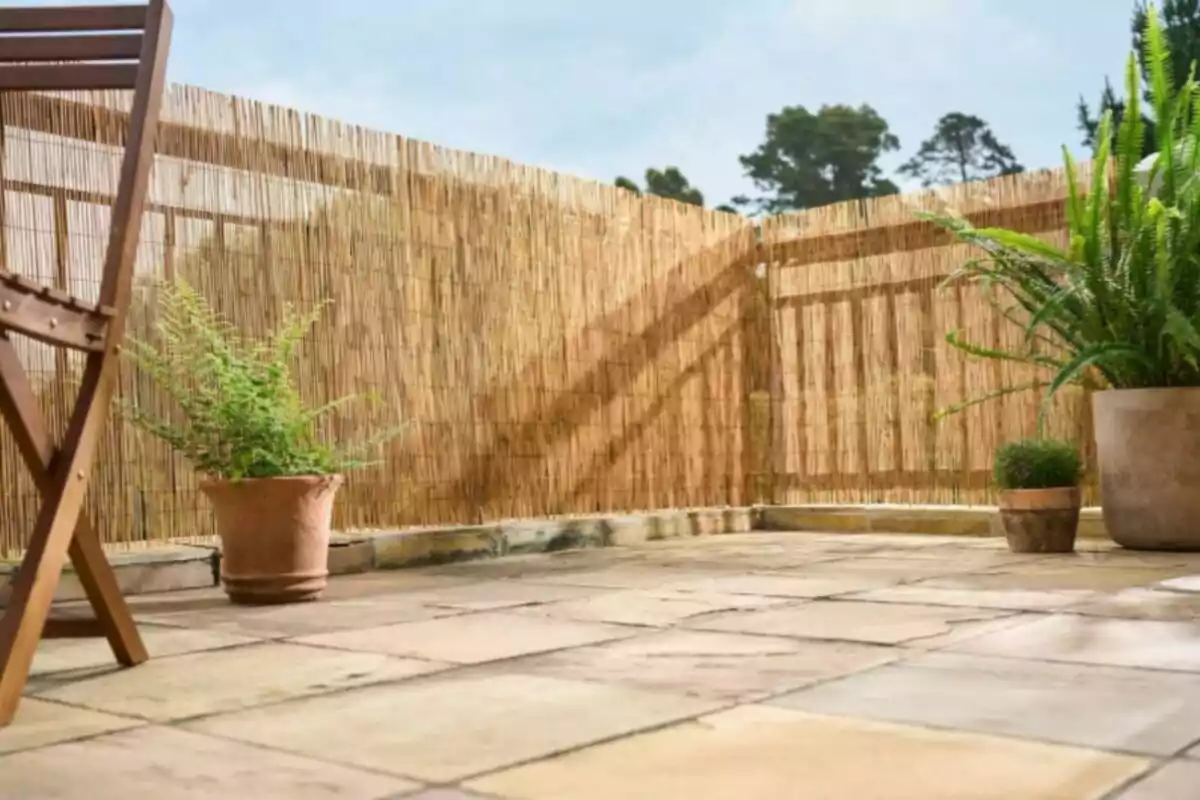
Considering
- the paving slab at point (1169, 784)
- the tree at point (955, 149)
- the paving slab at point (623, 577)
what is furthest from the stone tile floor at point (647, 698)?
the tree at point (955, 149)

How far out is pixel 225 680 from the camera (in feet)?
5.50

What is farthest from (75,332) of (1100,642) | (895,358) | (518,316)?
(895,358)

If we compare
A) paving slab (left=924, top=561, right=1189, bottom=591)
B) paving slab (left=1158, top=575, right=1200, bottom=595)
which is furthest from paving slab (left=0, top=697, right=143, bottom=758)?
paving slab (left=1158, top=575, right=1200, bottom=595)

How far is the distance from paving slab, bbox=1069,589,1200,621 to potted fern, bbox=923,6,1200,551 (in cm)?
103

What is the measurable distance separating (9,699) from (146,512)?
5.25ft

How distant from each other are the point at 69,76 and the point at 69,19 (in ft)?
0.31

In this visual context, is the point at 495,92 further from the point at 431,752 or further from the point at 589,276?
the point at 431,752

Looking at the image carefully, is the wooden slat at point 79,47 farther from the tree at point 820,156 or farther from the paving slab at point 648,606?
the tree at point 820,156

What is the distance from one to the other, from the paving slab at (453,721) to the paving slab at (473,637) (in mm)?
250

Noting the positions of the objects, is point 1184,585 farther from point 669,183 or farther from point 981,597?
point 669,183

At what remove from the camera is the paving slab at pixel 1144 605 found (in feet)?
6.73

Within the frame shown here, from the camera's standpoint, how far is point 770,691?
1484 mm

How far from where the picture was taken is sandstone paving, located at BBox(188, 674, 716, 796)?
1196 mm

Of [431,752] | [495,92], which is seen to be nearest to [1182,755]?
[431,752]
